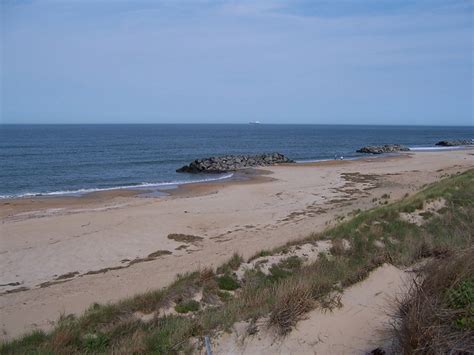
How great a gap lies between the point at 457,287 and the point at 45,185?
34.6m

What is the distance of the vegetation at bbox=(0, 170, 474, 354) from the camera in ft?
18.8

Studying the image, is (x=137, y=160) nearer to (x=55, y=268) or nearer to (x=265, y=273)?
(x=55, y=268)

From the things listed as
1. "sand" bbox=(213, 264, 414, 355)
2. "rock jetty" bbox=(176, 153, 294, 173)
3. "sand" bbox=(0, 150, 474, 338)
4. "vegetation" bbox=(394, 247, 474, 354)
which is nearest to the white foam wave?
"sand" bbox=(0, 150, 474, 338)

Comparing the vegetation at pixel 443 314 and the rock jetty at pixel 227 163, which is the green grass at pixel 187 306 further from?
the rock jetty at pixel 227 163

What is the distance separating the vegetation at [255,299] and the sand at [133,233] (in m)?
2.15

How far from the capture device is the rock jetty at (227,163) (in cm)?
4566

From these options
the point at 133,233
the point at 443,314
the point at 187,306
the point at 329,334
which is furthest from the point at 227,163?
the point at 443,314

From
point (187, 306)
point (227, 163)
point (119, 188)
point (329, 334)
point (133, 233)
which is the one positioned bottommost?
point (119, 188)

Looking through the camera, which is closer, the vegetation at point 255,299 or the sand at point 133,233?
the vegetation at point 255,299

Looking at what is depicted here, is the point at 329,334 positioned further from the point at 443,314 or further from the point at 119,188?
the point at 119,188

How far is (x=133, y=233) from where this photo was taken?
17.5 m

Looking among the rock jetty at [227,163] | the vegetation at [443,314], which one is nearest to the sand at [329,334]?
the vegetation at [443,314]

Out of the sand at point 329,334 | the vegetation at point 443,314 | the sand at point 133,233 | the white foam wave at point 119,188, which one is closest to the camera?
the vegetation at point 443,314

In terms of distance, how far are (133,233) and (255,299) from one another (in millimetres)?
11373
